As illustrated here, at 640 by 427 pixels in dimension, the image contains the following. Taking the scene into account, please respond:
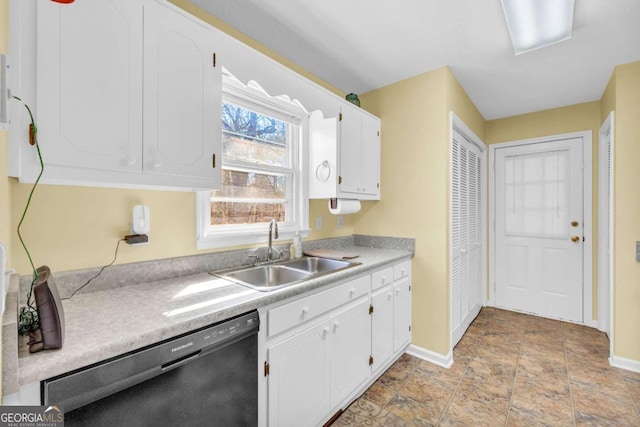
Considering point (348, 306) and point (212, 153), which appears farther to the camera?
point (348, 306)

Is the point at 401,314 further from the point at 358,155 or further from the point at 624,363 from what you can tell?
the point at 624,363

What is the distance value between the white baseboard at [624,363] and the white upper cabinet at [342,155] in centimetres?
242

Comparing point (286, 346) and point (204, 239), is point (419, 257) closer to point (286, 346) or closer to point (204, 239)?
point (286, 346)

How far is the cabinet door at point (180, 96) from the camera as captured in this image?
123 cm

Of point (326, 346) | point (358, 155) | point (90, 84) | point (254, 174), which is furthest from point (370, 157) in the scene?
point (90, 84)

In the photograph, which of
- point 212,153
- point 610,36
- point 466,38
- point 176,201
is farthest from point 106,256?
point 610,36

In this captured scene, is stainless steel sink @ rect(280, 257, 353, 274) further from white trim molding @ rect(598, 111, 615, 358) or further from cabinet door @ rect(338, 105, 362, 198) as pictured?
white trim molding @ rect(598, 111, 615, 358)

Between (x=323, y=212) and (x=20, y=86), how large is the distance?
2057 mm

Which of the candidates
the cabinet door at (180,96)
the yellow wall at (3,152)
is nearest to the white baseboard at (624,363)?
the cabinet door at (180,96)

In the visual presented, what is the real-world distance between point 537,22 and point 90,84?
2398 mm

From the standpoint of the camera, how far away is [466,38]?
2.04 m

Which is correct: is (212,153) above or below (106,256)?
above

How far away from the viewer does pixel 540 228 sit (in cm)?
354

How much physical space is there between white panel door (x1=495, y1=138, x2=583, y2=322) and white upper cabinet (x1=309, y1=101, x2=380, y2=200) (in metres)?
2.23
